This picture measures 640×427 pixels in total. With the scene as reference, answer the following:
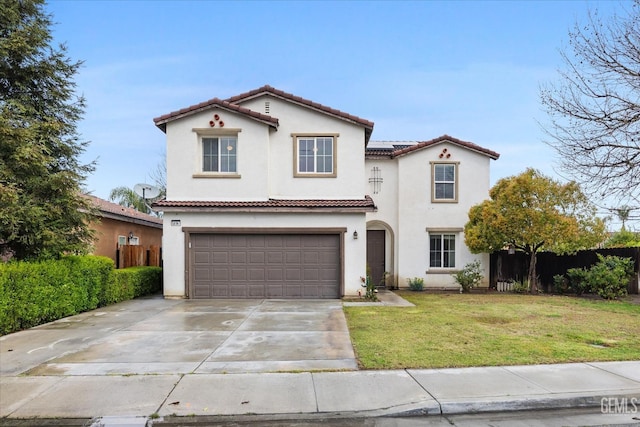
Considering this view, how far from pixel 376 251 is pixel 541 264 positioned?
6827mm

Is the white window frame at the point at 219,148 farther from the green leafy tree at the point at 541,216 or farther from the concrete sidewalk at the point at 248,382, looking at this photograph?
the green leafy tree at the point at 541,216

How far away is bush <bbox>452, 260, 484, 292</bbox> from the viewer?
16.9 meters

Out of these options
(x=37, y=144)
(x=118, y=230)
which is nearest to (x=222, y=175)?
(x=37, y=144)

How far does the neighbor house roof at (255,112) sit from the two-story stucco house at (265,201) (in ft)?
0.11

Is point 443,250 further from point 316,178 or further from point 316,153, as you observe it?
point 316,153

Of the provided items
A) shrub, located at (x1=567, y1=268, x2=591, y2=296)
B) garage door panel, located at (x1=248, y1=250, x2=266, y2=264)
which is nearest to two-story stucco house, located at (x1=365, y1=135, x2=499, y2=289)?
shrub, located at (x1=567, y1=268, x2=591, y2=296)

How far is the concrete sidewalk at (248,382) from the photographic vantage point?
469 centimetres

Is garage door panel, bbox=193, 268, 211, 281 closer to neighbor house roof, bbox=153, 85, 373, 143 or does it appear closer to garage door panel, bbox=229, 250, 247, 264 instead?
garage door panel, bbox=229, 250, 247, 264

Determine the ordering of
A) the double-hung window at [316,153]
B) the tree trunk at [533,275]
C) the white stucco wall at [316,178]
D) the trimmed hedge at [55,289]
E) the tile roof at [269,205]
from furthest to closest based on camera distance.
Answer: the tree trunk at [533,275]
the double-hung window at [316,153]
the white stucco wall at [316,178]
the tile roof at [269,205]
the trimmed hedge at [55,289]

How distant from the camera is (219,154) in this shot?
46.8 feet

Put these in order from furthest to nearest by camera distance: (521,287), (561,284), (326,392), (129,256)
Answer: (521,287) → (129,256) → (561,284) → (326,392)

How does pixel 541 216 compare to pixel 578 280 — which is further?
pixel 578 280

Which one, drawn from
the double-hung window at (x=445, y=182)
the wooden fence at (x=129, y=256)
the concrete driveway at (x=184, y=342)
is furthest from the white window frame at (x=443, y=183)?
the wooden fence at (x=129, y=256)

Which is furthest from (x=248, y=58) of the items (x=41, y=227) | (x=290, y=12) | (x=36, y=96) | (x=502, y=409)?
(x=502, y=409)
